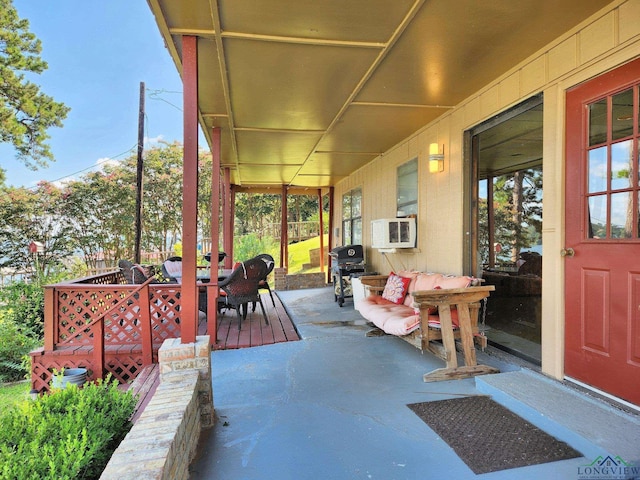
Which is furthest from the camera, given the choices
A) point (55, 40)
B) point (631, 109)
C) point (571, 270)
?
point (55, 40)

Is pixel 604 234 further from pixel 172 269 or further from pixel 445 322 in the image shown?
pixel 172 269

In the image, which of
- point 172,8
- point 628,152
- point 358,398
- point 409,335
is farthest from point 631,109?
point 172,8

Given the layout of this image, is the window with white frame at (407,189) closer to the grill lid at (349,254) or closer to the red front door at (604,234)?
the grill lid at (349,254)

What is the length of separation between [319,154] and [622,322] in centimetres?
501

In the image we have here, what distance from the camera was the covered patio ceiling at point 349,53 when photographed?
7.43 feet

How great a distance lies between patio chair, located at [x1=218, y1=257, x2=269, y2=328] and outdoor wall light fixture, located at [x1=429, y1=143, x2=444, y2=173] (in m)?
2.52

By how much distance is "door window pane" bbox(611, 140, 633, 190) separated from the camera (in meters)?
2.28

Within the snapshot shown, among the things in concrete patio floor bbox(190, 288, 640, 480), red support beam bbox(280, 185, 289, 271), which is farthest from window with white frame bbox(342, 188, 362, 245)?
concrete patio floor bbox(190, 288, 640, 480)

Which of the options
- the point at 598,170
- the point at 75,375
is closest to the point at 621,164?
the point at 598,170

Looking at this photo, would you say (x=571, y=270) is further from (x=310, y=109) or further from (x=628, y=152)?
(x=310, y=109)

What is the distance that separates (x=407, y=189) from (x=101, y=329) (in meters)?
4.29

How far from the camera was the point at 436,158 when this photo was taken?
4352 mm

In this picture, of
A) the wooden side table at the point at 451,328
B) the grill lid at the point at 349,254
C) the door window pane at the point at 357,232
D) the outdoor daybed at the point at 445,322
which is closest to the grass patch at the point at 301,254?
the door window pane at the point at 357,232

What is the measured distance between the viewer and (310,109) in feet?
13.5
